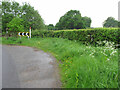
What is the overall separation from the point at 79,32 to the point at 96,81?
578 centimetres

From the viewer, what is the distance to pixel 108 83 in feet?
6.73

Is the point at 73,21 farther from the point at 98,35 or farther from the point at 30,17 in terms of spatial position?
the point at 98,35

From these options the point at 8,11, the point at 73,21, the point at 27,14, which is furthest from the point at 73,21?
the point at 8,11

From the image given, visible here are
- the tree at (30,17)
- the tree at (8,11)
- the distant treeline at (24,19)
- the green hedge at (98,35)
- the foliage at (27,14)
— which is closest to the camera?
the green hedge at (98,35)

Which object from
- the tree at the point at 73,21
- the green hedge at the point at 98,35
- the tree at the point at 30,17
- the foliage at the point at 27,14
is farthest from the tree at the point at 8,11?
the tree at the point at 73,21

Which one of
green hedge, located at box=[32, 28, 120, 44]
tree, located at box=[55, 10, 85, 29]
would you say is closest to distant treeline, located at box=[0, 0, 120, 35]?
tree, located at box=[55, 10, 85, 29]

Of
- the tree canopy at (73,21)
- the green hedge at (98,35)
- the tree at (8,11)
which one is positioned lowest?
the green hedge at (98,35)

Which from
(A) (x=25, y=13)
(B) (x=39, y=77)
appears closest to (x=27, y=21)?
(A) (x=25, y=13)

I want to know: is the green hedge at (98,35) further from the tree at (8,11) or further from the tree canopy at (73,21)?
the tree canopy at (73,21)

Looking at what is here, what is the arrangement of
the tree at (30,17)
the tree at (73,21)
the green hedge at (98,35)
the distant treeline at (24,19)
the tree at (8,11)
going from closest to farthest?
the green hedge at (98,35)
the distant treeline at (24,19)
the tree at (8,11)
the tree at (30,17)
the tree at (73,21)

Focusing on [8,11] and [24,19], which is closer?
[8,11]

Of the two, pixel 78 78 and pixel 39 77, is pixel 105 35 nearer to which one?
pixel 78 78

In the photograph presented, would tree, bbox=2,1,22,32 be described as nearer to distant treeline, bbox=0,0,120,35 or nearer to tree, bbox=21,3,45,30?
distant treeline, bbox=0,0,120,35

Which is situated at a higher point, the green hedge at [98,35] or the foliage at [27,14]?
the foliage at [27,14]
